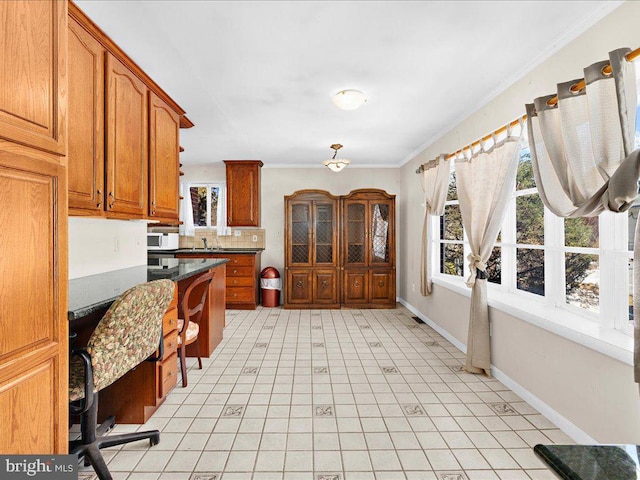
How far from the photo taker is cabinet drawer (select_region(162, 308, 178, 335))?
2340 mm

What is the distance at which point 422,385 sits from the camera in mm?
2684

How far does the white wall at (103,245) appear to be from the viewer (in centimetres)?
223

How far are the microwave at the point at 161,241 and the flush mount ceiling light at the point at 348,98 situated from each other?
12.8ft

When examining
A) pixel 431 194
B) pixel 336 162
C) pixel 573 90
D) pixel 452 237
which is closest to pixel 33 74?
pixel 573 90

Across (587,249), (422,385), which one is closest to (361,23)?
(587,249)

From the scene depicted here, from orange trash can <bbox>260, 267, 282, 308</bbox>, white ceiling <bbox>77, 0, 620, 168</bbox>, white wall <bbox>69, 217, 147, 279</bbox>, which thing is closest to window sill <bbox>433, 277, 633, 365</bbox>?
white ceiling <bbox>77, 0, 620, 168</bbox>

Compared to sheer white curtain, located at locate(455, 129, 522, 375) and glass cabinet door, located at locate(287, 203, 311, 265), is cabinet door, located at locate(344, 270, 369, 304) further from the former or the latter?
sheer white curtain, located at locate(455, 129, 522, 375)

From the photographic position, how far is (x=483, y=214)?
112 inches

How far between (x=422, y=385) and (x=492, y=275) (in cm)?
135

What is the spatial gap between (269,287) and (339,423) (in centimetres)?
359

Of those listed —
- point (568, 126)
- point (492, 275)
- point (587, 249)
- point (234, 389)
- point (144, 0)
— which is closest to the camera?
point (144, 0)

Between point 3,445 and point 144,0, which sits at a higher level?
point 144,0

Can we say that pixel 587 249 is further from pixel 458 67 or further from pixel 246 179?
pixel 246 179

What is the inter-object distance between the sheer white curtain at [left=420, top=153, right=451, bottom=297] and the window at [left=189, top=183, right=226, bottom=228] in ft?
11.7
